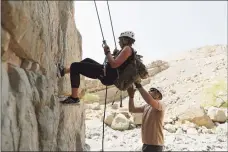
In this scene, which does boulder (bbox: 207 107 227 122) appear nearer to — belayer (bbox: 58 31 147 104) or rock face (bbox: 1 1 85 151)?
rock face (bbox: 1 1 85 151)

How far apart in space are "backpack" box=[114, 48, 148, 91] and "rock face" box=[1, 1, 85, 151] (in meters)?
1.27

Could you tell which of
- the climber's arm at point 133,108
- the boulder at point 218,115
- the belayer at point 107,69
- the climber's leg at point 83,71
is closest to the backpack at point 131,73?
the belayer at point 107,69

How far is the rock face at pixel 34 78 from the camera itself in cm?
506

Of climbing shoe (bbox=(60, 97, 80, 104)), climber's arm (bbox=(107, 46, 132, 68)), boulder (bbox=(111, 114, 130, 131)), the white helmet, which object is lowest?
boulder (bbox=(111, 114, 130, 131))

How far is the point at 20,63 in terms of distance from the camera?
5.80 m

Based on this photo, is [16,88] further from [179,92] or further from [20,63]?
[179,92]

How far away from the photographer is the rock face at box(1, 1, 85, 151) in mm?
5059

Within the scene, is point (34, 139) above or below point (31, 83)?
below

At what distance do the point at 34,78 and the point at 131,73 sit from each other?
1.63m

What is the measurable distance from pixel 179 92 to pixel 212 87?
5.88 ft

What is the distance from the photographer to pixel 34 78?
19.5ft

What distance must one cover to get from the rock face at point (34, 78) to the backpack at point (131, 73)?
4.17ft

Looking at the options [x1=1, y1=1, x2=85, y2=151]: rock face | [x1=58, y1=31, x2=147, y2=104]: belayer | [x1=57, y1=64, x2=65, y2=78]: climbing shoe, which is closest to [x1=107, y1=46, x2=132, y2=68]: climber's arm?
[x1=58, y1=31, x2=147, y2=104]: belayer

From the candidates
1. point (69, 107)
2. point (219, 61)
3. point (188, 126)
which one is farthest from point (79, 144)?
point (219, 61)
